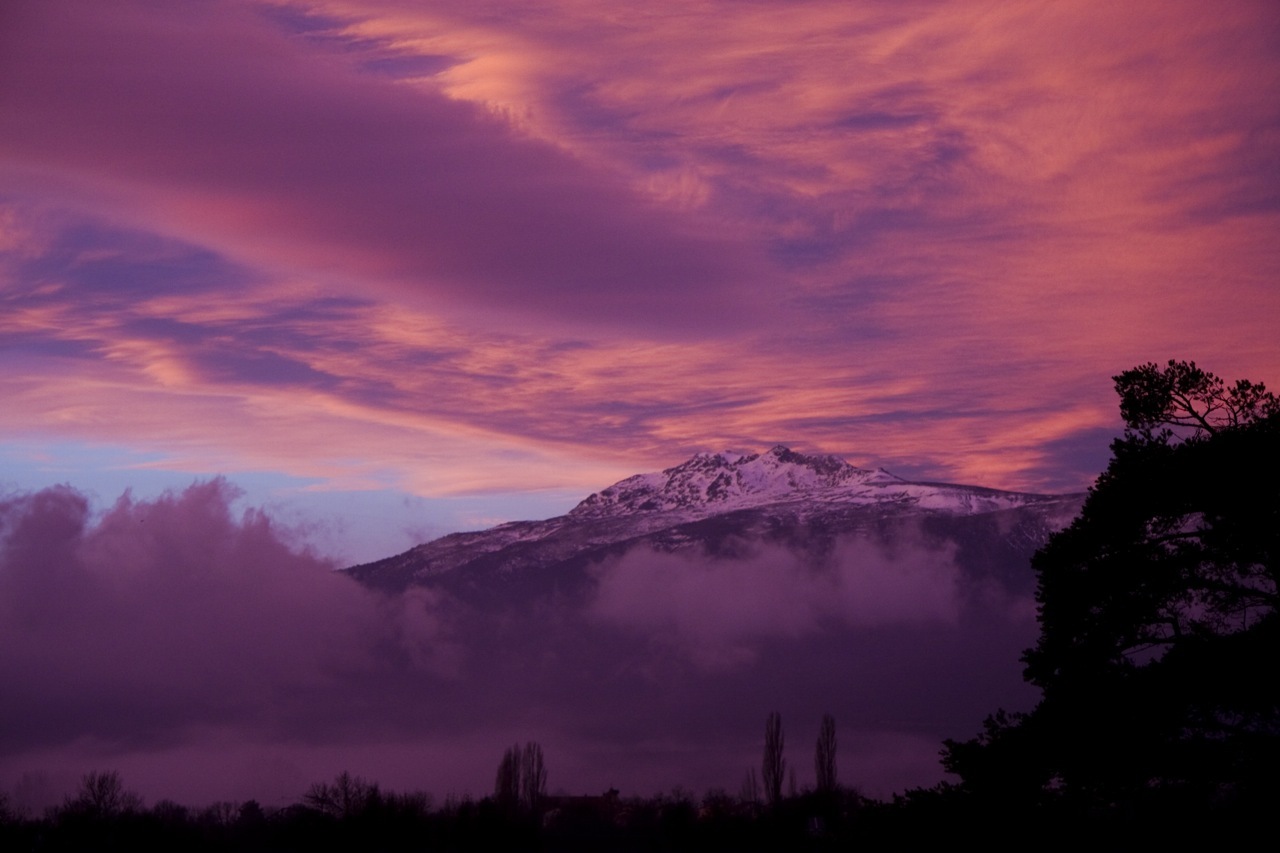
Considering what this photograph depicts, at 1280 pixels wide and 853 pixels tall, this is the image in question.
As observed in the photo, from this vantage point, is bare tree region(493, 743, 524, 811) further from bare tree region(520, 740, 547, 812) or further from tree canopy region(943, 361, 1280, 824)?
tree canopy region(943, 361, 1280, 824)

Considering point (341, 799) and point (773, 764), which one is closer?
point (341, 799)

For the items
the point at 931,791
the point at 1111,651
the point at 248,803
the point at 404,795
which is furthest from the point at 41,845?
the point at 1111,651

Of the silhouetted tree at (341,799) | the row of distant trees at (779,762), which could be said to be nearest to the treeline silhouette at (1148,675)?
the silhouetted tree at (341,799)

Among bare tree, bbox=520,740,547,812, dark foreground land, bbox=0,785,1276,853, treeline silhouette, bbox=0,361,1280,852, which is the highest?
treeline silhouette, bbox=0,361,1280,852

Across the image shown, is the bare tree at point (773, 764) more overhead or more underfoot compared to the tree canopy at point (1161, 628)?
more underfoot

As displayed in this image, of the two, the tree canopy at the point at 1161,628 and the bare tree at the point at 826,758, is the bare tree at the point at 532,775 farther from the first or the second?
the tree canopy at the point at 1161,628

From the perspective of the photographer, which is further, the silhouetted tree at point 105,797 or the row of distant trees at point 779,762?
the row of distant trees at point 779,762

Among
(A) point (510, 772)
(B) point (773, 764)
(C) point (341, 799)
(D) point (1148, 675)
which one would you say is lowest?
(B) point (773, 764)

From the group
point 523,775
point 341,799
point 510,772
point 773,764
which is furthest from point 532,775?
point 341,799

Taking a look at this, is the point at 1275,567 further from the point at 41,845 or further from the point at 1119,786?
the point at 41,845

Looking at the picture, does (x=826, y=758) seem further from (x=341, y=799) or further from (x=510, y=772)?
(x=341, y=799)

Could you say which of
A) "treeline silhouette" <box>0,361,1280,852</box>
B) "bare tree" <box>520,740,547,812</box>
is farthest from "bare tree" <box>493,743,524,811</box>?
"treeline silhouette" <box>0,361,1280,852</box>

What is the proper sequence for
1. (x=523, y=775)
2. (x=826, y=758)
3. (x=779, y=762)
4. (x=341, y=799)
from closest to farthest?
1. (x=341, y=799)
2. (x=826, y=758)
3. (x=779, y=762)
4. (x=523, y=775)

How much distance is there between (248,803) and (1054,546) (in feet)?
229
